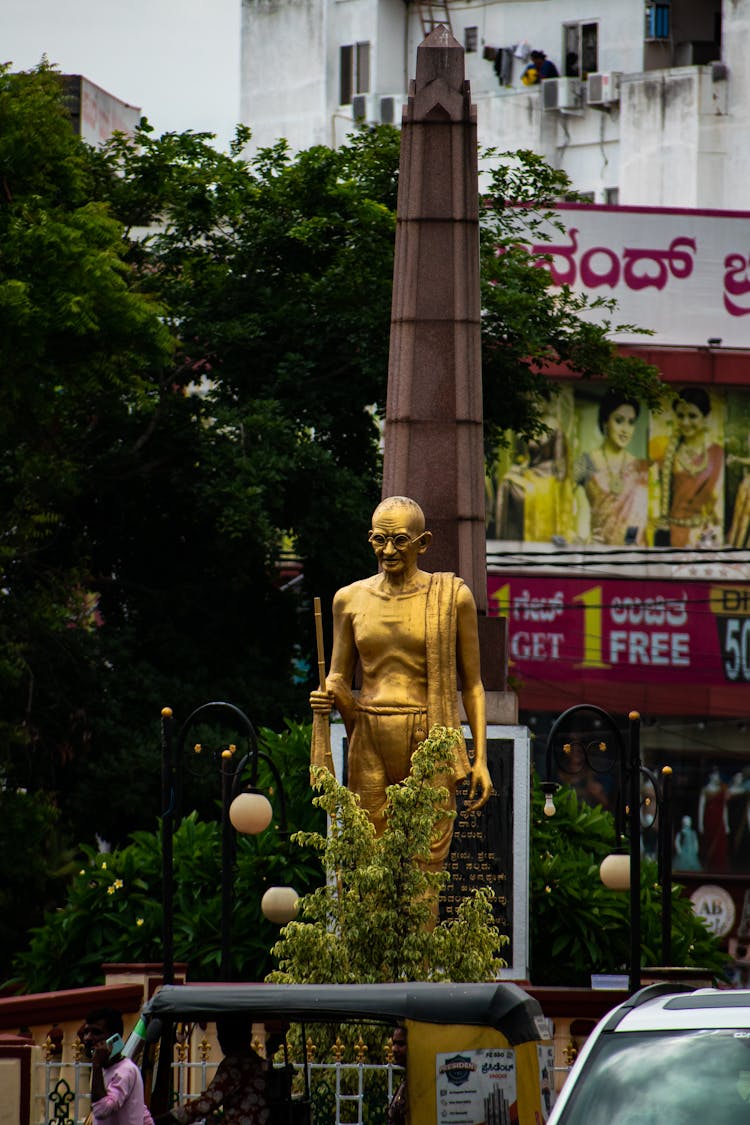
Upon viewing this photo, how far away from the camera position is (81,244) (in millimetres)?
28078

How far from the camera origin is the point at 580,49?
5681 cm

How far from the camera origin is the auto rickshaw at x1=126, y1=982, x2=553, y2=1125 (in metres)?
11.3

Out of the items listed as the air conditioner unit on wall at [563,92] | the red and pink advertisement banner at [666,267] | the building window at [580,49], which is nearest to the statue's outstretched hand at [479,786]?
the red and pink advertisement banner at [666,267]

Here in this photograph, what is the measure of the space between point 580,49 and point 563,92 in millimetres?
1952

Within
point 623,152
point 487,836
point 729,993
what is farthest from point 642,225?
point 729,993

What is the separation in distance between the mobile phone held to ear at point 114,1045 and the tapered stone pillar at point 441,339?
26.9 ft

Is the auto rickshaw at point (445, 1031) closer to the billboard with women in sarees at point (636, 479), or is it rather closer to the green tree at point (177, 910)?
the green tree at point (177, 910)

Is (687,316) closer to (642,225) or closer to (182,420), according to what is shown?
(642,225)

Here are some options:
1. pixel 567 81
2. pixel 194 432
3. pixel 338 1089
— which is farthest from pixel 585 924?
pixel 567 81

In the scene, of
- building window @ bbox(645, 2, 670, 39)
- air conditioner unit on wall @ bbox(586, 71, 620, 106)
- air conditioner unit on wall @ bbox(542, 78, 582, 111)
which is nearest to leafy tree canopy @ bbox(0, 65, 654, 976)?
air conditioner unit on wall @ bbox(586, 71, 620, 106)

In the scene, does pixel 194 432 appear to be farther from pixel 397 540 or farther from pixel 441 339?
pixel 397 540

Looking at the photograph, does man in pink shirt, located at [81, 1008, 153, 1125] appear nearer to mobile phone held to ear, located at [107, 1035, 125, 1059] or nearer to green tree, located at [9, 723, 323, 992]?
mobile phone held to ear, located at [107, 1035, 125, 1059]

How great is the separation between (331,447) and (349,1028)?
1876 centimetres

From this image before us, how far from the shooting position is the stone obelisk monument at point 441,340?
67.8 feet
